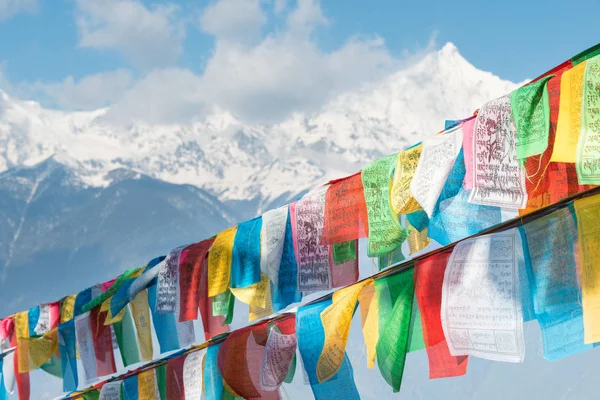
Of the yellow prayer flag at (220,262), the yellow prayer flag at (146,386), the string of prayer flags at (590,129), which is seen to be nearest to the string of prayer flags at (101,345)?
the yellow prayer flag at (146,386)

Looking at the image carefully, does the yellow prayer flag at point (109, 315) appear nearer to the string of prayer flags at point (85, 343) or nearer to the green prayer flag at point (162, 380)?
the string of prayer flags at point (85, 343)

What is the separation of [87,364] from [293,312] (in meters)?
3.32

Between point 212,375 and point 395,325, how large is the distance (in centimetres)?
230

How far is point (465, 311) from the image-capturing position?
392 cm

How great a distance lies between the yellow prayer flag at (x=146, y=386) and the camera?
7090mm

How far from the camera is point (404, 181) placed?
15.2 feet

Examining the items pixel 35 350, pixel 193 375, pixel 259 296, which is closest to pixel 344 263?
pixel 259 296

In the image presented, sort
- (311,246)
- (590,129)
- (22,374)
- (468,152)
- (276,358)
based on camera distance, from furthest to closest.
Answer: (22,374) → (311,246) → (276,358) → (468,152) → (590,129)

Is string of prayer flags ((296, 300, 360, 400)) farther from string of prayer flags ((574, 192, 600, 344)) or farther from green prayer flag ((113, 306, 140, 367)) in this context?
green prayer flag ((113, 306, 140, 367))

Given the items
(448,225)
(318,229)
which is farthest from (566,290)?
(318,229)

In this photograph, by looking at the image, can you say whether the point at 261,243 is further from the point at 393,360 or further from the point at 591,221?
the point at 591,221

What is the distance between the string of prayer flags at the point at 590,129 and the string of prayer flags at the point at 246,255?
3118 mm

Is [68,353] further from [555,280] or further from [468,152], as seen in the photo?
[555,280]

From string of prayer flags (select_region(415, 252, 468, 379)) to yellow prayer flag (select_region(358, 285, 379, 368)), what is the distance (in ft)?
1.18
